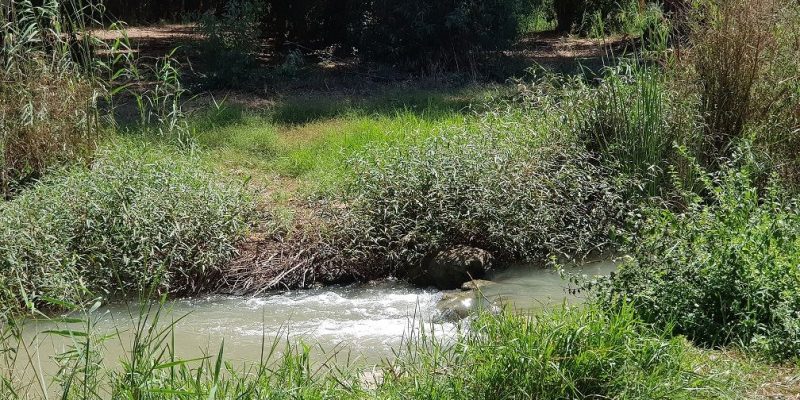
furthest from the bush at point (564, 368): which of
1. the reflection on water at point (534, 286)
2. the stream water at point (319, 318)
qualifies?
the reflection on water at point (534, 286)

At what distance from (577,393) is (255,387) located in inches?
56.3

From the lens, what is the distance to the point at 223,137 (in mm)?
10227

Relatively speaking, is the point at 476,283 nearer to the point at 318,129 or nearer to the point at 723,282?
the point at 723,282

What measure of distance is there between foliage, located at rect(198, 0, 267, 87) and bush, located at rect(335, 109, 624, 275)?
203 inches

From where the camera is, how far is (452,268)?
7406 mm

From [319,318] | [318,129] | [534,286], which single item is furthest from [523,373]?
[318,129]

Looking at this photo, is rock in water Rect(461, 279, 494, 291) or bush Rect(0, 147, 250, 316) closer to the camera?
bush Rect(0, 147, 250, 316)

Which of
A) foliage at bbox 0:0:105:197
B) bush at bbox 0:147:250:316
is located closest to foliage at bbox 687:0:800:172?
bush at bbox 0:147:250:316

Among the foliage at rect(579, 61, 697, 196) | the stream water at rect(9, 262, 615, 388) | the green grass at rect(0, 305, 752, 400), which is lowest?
the stream water at rect(9, 262, 615, 388)

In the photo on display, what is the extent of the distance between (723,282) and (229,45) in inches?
360

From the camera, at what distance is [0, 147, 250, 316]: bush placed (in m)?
6.73

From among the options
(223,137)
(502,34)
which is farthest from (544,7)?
(223,137)

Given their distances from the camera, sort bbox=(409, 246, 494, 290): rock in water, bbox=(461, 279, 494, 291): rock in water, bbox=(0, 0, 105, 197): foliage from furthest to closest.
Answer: bbox=(0, 0, 105, 197): foliage < bbox=(409, 246, 494, 290): rock in water < bbox=(461, 279, 494, 291): rock in water

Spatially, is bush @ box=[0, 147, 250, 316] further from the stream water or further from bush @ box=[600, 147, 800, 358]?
bush @ box=[600, 147, 800, 358]
